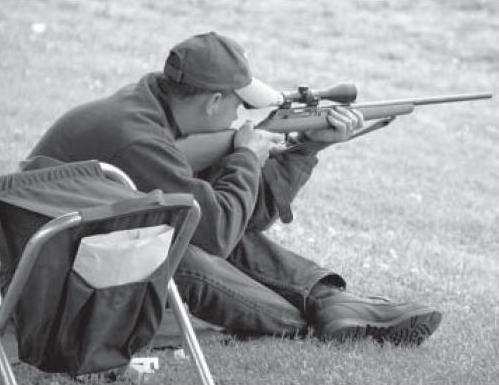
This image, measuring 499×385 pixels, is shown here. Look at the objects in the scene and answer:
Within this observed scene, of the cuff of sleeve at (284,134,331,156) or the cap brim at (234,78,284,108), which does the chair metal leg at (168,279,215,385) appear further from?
the cuff of sleeve at (284,134,331,156)

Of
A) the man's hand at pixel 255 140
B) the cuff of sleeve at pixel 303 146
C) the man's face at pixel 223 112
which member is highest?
the man's face at pixel 223 112

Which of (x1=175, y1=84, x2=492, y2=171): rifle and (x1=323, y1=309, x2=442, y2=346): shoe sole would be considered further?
(x1=323, y1=309, x2=442, y2=346): shoe sole

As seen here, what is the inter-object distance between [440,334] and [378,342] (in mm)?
496

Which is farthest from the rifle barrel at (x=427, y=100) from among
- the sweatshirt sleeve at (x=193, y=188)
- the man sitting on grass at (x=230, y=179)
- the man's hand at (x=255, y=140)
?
the sweatshirt sleeve at (x=193, y=188)

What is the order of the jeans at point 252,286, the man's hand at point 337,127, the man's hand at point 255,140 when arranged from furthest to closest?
1. the man's hand at point 337,127
2. the man's hand at point 255,140
3. the jeans at point 252,286

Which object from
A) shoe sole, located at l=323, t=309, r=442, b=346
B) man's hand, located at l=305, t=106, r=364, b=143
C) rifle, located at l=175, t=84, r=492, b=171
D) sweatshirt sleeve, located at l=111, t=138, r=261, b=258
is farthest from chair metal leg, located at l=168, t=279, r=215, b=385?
man's hand, located at l=305, t=106, r=364, b=143

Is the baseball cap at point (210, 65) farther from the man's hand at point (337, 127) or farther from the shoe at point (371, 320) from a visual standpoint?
the shoe at point (371, 320)

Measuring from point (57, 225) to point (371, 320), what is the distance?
7.11 feet

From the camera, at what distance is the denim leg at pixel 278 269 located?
4941 mm

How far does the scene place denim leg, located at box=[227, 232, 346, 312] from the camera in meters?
4.94

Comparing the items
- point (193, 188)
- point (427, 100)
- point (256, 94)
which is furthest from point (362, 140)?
point (193, 188)

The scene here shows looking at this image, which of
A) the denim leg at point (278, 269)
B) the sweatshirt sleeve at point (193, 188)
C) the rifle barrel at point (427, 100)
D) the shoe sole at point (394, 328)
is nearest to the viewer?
the sweatshirt sleeve at point (193, 188)

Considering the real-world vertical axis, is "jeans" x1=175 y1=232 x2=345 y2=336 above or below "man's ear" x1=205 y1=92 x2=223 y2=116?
below

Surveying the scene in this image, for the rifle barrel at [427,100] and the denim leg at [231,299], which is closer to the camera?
the denim leg at [231,299]
